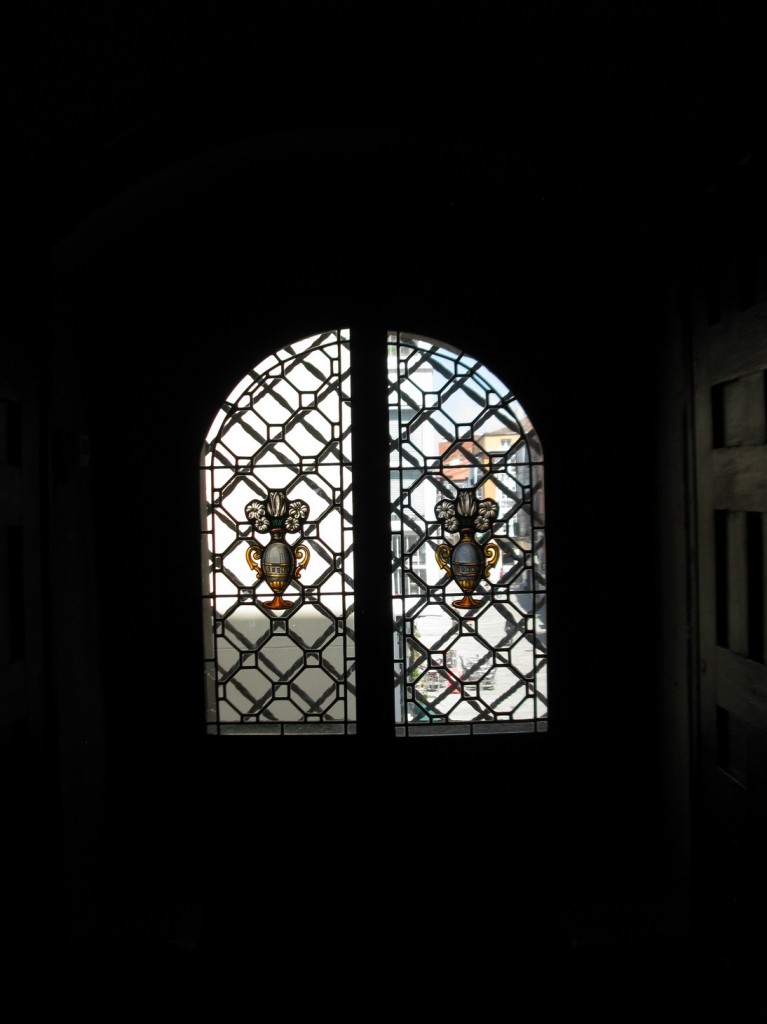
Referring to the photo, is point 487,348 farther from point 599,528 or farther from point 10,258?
point 10,258

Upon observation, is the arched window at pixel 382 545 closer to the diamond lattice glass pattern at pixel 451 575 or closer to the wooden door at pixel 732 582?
the diamond lattice glass pattern at pixel 451 575

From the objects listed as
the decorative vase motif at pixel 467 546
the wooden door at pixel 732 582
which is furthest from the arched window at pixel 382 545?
the wooden door at pixel 732 582

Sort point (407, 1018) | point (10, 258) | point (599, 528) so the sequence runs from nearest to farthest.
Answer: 1. point (10, 258)
2. point (407, 1018)
3. point (599, 528)

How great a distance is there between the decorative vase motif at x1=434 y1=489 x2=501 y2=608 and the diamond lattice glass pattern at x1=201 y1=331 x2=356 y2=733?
0.28 m

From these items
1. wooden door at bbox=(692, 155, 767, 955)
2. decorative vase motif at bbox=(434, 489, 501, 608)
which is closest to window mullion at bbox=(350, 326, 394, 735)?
decorative vase motif at bbox=(434, 489, 501, 608)

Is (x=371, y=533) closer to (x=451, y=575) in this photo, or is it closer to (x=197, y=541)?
(x=451, y=575)

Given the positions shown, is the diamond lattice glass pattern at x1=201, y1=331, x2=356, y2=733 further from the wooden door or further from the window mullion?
the wooden door

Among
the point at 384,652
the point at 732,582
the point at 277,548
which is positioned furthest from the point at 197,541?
the point at 732,582

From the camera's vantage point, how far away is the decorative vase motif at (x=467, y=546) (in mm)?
2389

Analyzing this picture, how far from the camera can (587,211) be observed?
2.28 meters

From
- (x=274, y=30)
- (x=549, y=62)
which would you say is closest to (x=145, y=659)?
(x=274, y=30)

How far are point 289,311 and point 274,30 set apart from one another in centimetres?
84

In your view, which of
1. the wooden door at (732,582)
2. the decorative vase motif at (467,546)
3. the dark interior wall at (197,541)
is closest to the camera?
the wooden door at (732,582)

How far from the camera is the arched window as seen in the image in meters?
2.41
